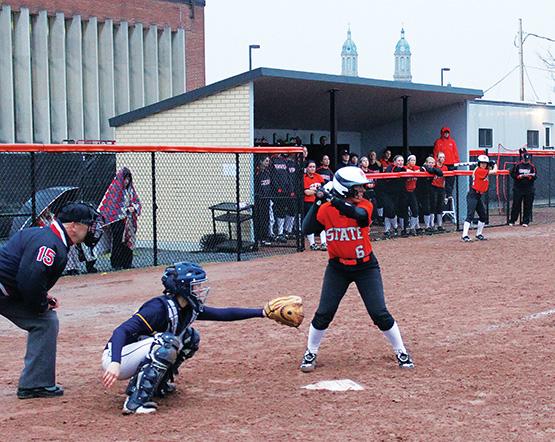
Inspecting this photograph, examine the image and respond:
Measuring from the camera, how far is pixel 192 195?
19.3 meters

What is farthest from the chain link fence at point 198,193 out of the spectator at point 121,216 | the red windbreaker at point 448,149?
the red windbreaker at point 448,149

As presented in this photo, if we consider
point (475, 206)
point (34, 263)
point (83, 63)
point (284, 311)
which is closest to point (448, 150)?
point (475, 206)

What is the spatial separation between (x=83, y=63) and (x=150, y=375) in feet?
94.6

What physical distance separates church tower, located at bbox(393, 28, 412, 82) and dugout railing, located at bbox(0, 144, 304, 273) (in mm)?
101143

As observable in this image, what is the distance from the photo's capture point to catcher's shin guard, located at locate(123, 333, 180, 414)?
684 cm

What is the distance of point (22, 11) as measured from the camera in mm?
32281

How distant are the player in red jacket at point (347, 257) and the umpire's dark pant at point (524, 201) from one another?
634 inches

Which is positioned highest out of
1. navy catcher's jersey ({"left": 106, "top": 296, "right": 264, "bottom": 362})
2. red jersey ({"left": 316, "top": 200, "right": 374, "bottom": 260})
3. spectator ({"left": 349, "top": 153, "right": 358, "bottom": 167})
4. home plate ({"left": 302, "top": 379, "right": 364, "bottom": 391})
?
spectator ({"left": 349, "top": 153, "right": 358, "bottom": 167})

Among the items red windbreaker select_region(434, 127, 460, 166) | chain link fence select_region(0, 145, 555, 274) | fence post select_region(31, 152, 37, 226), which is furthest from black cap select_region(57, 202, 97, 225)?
red windbreaker select_region(434, 127, 460, 166)

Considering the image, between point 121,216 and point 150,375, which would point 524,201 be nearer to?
point 121,216

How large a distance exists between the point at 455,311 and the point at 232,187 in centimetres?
907

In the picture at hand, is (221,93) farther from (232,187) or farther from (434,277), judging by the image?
(434,277)

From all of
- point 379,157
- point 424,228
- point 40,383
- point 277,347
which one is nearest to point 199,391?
point 40,383

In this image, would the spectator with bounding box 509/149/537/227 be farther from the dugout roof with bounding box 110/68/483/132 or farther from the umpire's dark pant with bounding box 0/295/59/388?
the umpire's dark pant with bounding box 0/295/59/388
